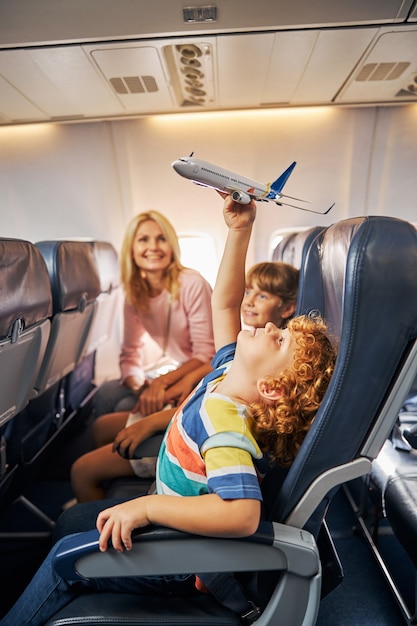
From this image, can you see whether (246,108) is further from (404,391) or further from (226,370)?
(404,391)

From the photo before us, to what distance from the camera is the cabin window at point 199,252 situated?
2.65 m

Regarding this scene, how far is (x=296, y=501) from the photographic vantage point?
1.00m

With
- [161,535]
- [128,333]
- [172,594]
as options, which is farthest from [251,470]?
[128,333]

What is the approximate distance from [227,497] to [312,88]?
2167 millimetres

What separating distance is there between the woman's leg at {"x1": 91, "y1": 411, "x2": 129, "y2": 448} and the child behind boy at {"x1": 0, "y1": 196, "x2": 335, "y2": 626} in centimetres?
116

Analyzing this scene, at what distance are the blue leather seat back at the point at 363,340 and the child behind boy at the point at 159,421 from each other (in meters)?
0.91

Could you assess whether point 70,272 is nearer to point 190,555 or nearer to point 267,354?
point 267,354

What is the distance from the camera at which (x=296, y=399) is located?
1.10 m

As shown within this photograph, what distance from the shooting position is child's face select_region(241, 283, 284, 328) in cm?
191

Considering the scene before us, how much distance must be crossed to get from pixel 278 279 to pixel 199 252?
0.88m

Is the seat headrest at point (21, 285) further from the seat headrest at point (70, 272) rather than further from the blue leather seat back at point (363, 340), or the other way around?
the blue leather seat back at point (363, 340)

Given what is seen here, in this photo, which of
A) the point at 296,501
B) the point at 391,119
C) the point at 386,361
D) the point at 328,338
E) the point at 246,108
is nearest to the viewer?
the point at 386,361

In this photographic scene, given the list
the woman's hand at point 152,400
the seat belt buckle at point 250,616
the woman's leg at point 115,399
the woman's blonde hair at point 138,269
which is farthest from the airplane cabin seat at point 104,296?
the seat belt buckle at point 250,616

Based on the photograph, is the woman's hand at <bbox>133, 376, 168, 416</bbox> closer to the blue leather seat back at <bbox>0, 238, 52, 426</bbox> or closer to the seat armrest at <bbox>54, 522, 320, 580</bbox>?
the blue leather seat back at <bbox>0, 238, 52, 426</bbox>
